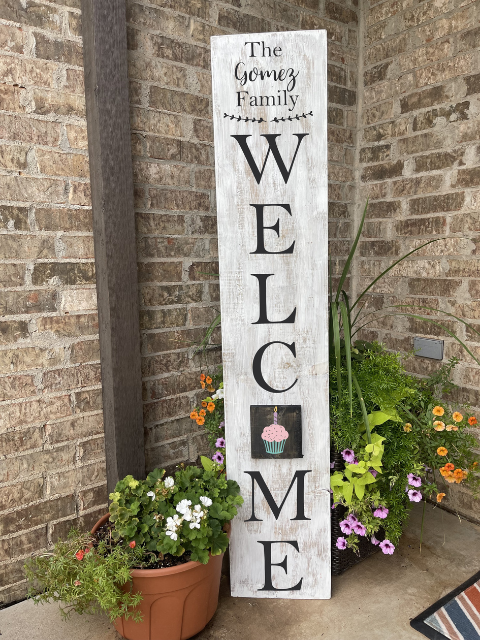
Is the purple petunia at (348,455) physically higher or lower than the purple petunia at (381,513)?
higher

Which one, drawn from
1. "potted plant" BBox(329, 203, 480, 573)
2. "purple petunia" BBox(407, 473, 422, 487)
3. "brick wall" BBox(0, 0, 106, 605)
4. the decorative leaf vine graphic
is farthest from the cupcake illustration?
the decorative leaf vine graphic

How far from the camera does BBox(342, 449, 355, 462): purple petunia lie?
1.62 metres

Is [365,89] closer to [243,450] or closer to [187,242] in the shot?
[187,242]

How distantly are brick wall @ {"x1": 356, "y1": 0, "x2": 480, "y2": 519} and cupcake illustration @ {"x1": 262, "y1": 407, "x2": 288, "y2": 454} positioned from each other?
3.29ft

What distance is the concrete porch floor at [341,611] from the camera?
152cm

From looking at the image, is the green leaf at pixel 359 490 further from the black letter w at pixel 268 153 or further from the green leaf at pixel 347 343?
the black letter w at pixel 268 153

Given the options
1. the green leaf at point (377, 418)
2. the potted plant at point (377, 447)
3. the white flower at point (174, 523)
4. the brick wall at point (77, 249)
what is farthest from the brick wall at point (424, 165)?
the white flower at point (174, 523)

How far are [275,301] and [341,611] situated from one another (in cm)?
107

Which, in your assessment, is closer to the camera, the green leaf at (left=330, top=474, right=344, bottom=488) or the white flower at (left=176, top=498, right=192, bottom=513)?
the white flower at (left=176, top=498, right=192, bottom=513)

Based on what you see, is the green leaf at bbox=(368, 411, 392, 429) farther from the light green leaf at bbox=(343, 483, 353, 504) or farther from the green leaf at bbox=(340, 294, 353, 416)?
the light green leaf at bbox=(343, 483, 353, 504)

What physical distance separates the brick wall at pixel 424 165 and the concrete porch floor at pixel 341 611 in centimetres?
Answer: 49

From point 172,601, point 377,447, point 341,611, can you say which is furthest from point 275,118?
point 341,611

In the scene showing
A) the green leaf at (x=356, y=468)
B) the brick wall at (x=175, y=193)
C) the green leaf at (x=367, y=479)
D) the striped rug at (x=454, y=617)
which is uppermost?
the brick wall at (x=175, y=193)

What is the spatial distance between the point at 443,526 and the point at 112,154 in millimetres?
2065
